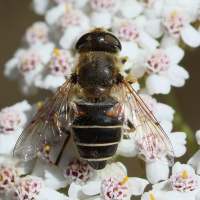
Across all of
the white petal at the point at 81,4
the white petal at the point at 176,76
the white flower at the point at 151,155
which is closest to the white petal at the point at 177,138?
the white flower at the point at 151,155

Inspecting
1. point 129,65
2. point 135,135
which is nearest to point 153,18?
point 129,65

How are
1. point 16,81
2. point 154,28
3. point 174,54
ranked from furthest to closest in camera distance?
point 16,81, point 154,28, point 174,54

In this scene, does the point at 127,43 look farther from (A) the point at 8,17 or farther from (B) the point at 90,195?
(A) the point at 8,17

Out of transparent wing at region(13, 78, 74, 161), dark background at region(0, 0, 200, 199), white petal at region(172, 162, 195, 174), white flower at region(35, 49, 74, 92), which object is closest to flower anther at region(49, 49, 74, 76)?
white flower at region(35, 49, 74, 92)

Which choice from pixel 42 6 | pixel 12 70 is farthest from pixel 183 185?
pixel 42 6

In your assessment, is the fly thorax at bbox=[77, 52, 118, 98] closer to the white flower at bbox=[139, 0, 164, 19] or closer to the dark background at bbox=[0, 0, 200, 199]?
the white flower at bbox=[139, 0, 164, 19]

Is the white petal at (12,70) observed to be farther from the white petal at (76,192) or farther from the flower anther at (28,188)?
the white petal at (76,192)

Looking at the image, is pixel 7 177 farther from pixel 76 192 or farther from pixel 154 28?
pixel 154 28

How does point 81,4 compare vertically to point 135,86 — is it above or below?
above
